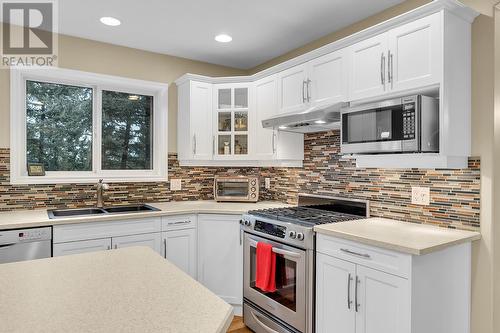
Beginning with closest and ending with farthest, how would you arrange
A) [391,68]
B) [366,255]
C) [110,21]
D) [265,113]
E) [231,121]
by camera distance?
1. [366,255]
2. [391,68]
3. [110,21]
4. [265,113]
5. [231,121]

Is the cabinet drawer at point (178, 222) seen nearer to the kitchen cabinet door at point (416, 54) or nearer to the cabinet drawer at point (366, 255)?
the cabinet drawer at point (366, 255)

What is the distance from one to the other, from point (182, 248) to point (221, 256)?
370 mm

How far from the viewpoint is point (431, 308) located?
5.87 ft

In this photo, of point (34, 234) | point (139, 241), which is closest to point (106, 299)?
point (34, 234)

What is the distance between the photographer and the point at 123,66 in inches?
134

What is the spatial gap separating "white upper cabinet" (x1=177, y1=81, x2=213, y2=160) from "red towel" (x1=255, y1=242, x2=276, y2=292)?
1.33 m

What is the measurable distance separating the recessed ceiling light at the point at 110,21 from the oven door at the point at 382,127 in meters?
2.07

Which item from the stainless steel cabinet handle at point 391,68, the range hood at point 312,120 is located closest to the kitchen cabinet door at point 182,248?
the range hood at point 312,120

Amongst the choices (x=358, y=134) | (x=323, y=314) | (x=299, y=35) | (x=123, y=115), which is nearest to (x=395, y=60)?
(x=358, y=134)

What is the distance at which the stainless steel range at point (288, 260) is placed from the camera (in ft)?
7.36

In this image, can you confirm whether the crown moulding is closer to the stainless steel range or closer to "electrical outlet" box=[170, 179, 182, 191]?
the stainless steel range

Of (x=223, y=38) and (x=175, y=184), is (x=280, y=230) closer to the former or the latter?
(x=175, y=184)

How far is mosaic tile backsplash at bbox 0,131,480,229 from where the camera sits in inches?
82.5

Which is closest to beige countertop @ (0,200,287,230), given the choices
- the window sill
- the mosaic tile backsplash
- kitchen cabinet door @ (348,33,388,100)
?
the mosaic tile backsplash
